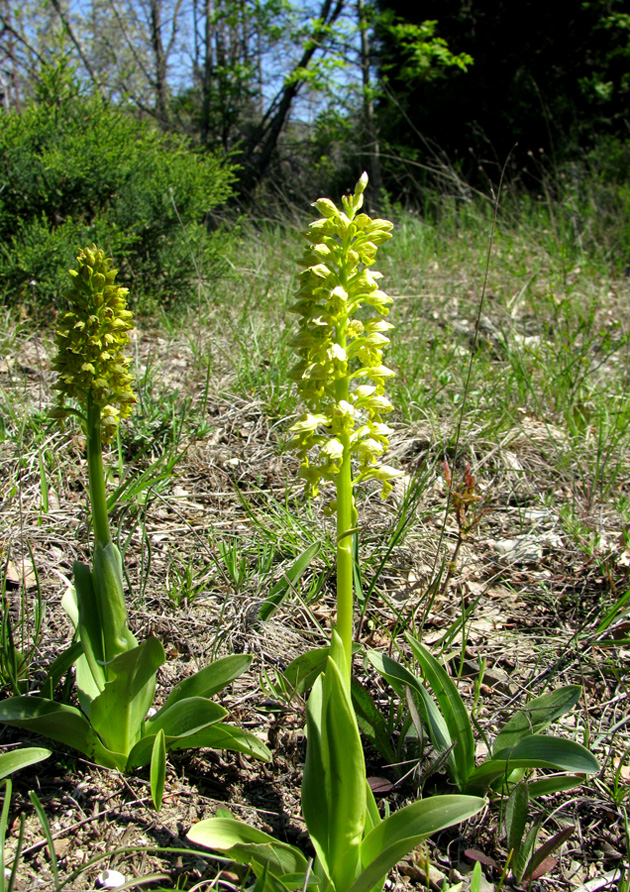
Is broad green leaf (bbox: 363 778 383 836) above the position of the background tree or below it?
below

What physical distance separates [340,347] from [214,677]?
970 millimetres

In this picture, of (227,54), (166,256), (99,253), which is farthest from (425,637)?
(227,54)

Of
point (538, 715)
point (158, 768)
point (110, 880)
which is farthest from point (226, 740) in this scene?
point (538, 715)

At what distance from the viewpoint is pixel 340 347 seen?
56.5 inches

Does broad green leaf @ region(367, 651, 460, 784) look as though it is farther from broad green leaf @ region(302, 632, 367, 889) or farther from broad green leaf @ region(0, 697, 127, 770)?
broad green leaf @ region(0, 697, 127, 770)

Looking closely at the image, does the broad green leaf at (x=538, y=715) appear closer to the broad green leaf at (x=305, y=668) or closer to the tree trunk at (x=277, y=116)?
the broad green leaf at (x=305, y=668)

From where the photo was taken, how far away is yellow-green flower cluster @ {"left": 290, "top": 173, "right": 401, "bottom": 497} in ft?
4.73

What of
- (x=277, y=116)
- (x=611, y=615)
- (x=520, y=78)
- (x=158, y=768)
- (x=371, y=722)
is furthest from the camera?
(x=277, y=116)

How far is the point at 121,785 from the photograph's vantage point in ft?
5.61

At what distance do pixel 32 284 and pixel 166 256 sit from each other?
53.1 inches

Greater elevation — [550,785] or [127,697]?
[127,697]

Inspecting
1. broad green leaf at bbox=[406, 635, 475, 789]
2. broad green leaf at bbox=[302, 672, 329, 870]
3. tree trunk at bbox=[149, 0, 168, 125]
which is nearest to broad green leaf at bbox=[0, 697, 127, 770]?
broad green leaf at bbox=[302, 672, 329, 870]

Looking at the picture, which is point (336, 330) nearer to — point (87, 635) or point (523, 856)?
point (87, 635)

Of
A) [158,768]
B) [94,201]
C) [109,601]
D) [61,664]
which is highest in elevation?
[94,201]
